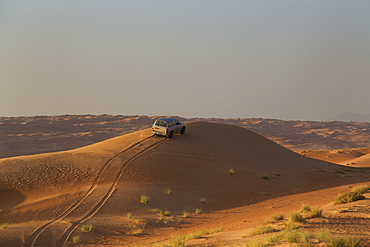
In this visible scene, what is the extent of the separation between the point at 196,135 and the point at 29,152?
31.3 metres

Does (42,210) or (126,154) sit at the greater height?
(126,154)

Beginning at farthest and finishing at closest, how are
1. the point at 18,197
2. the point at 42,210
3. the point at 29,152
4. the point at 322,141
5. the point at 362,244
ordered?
the point at 322,141, the point at 29,152, the point at 18,197, the point at 42,210, the point at 362,244

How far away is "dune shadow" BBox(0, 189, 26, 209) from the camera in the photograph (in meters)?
18.4

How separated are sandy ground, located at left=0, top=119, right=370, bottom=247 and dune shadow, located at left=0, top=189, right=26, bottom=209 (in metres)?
0.05

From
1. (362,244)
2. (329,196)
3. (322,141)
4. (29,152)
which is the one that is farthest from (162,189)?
(322,141)

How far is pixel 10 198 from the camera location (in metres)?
19.3

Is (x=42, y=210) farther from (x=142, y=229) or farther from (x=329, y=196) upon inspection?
(x=329, y=196)

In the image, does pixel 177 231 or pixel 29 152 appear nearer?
pixel 177 231

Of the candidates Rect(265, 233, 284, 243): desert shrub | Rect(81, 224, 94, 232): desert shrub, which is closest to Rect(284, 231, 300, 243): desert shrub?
Rect(265, 233, 284, 243): desert shrub

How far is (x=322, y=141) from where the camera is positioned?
8250 cm

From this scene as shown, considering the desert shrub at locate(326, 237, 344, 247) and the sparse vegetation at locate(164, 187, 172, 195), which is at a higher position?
the desert shrub at locate(326, 237, 344, 247)

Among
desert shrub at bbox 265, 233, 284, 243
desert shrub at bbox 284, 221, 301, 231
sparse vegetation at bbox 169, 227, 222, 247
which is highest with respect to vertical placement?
desert shrub at bbox 265, 233, 284, 243

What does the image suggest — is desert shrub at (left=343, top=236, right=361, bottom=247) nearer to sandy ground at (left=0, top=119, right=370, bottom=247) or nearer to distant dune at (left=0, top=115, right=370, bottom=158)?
sandy ground at (left=0, top=119, right=370, bottom=247)

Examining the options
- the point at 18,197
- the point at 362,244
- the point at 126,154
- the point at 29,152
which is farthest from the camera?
the point at 29,152
